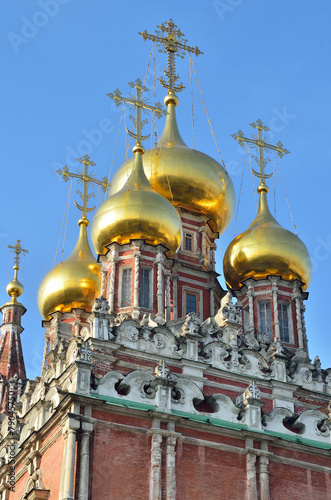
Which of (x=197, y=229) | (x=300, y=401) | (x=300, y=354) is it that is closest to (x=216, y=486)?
(x=300, y=401)

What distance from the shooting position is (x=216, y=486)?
1853 cm

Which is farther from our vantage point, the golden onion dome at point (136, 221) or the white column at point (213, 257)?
the white column at point (213, 257)

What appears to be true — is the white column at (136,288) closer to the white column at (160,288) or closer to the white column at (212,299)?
the white column at (160,288)

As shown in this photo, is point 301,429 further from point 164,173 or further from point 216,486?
point 164,173

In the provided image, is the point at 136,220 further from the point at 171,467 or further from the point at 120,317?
the point at 171,467

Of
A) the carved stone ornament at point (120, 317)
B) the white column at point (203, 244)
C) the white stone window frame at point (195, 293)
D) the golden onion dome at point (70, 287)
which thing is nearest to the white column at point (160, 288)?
the carved stone ornament at point (120, 317)

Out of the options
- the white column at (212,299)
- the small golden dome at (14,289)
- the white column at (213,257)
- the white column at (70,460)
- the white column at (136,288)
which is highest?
the small golden dome at (14,289)

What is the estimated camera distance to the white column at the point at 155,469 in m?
17.9

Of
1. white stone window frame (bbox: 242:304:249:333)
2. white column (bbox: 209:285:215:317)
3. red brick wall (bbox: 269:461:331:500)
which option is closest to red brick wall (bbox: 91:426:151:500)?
red brick wall (bbox: 269:461:331:500)

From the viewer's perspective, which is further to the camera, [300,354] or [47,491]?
[300,354]

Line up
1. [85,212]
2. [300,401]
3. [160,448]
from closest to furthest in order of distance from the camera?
[160,448]
[300,401]
[85,212]

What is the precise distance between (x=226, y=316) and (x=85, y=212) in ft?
37.5

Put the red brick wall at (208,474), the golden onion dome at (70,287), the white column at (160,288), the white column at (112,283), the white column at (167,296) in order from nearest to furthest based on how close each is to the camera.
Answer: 1. the red brick wall at (208,474)
2. the white column at (160,288)
3. the white column at (112,283)
4. the white column at (167,296)
5. the golden onion dome at (70,287)

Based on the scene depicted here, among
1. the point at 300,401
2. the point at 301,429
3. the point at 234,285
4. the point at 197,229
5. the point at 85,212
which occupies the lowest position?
the point at 301,429
